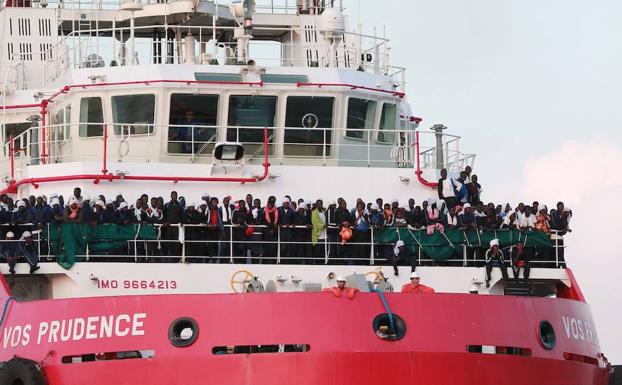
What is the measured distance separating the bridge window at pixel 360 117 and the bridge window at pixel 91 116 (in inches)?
178

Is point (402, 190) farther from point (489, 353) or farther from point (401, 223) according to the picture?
point (489, 353)

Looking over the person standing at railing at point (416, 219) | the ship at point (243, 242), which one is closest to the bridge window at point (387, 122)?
the ship at point (243, 242)

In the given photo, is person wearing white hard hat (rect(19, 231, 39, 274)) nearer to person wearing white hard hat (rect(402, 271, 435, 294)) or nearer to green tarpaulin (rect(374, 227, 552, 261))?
green tarpaulin (rect(374, 227, 552, 261))

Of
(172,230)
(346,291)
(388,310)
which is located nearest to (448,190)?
(172,230)

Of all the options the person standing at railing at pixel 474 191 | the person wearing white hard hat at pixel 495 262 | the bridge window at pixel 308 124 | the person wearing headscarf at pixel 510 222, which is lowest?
the person wearing white hard hat at pixel 495 262

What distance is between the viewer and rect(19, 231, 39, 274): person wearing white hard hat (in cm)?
2830

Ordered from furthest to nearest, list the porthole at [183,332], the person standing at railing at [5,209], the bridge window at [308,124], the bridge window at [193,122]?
the bridge window at [308,124], the bridge window at [193,122], the person standing at railing at [5,209], the porthole at [183,332]

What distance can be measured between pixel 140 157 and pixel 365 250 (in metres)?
4.75

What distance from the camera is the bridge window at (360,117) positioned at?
32219 mm

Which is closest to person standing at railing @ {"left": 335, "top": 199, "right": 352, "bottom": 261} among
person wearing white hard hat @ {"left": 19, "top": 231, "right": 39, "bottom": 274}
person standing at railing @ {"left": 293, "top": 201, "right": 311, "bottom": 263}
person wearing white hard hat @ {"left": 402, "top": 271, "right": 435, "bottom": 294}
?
person standing at railing @ {"left": 293, "top": 201, "right": 311, "bottom": 263}

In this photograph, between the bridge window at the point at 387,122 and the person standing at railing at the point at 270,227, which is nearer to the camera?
the person standing at railing at the point at 270,227

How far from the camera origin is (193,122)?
103 ft

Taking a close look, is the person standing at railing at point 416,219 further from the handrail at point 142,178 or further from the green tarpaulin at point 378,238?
the handrail at point 142,178

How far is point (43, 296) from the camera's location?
1155 inches
